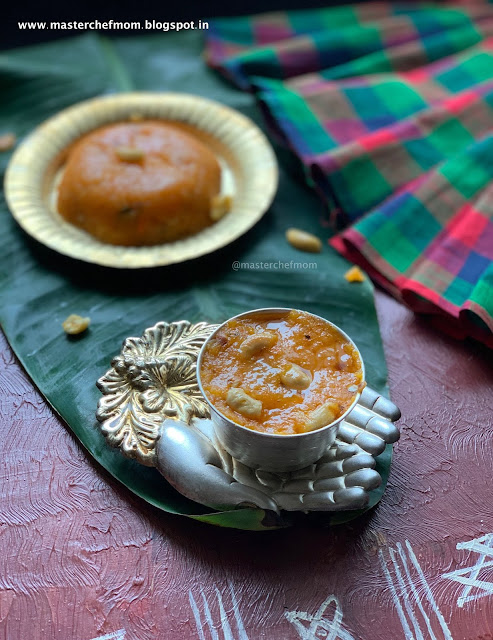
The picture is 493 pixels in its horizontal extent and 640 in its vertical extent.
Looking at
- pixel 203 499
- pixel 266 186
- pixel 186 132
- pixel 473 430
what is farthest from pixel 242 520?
pixel 186 132

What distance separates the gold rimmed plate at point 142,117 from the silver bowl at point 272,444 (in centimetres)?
57

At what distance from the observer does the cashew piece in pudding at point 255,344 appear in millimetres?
1114

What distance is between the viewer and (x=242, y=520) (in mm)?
1079

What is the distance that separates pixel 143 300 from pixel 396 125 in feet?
2.96

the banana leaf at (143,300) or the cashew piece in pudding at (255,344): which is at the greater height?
the cashew piece in pudding at (255,344)

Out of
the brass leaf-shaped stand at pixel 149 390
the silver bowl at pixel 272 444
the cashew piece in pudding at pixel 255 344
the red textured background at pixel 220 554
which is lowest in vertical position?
the red textured background at pixel 220 554

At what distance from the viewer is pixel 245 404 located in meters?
1.03

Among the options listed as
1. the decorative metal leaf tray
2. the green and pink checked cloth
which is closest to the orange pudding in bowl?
the decorative metal leaf tray

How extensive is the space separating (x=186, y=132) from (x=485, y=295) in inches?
41.0

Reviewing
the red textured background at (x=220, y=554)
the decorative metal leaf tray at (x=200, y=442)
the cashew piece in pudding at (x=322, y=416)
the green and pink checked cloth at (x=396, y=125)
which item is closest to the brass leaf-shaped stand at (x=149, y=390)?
the decorative metal leaf tray at (x=200, y=442)

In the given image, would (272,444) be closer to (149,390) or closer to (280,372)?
(280,372)

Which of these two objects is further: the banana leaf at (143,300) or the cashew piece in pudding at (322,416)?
the banana leaf at (143,300)

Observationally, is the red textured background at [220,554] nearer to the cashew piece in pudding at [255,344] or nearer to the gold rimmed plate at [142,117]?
the cashew piece in pudding at [255,344]

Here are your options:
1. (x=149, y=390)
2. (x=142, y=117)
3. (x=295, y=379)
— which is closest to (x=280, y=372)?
(x=295, y=379)
